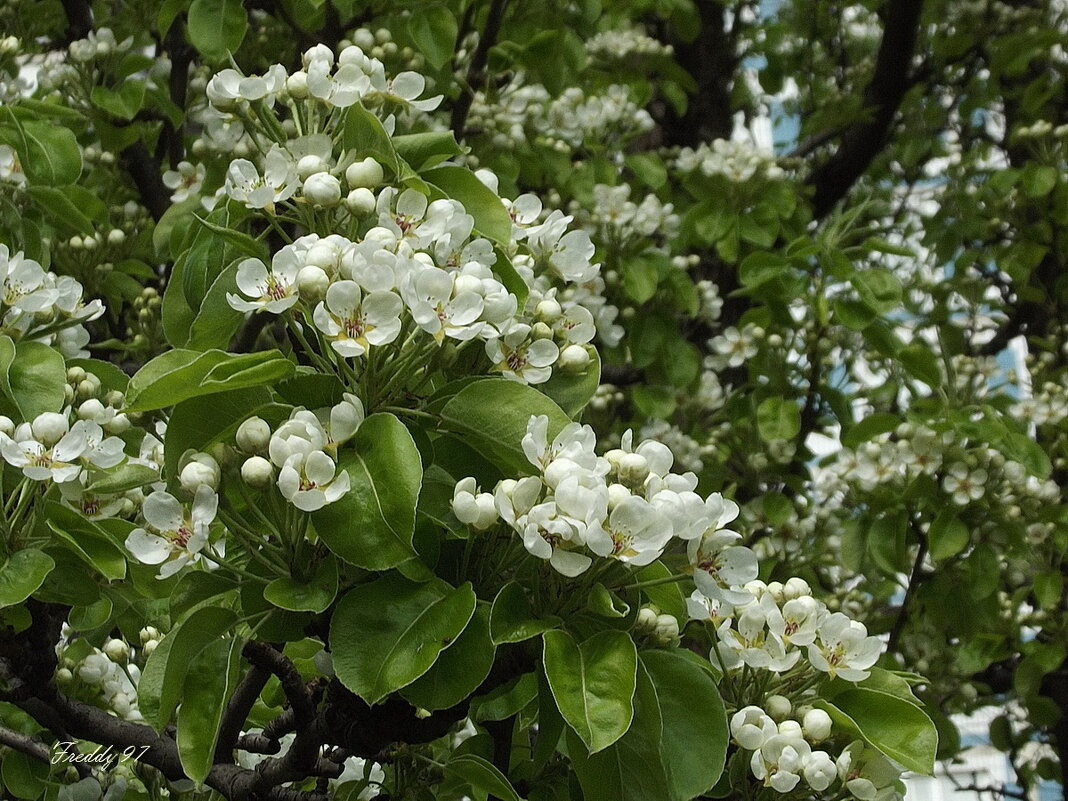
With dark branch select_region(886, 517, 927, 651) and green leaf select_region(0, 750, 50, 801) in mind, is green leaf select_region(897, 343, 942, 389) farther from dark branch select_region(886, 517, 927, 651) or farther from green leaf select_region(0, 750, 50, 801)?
green leaf select_region(0, 750, 50, 801)

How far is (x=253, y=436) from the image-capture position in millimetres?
1421

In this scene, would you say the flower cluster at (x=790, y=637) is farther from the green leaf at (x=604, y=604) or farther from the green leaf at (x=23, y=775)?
the green leaf at (x=23, y=775)

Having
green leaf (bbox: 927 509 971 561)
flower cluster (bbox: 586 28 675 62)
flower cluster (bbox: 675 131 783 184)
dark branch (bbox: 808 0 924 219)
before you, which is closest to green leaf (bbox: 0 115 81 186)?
flower cluster (bbox: 675 131 783 184)

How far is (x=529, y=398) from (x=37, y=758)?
100cm

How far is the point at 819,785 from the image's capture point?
4.92ft

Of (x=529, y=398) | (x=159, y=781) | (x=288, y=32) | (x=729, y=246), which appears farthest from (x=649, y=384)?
(x=529, y=398)

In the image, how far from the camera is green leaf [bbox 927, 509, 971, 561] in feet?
10.3

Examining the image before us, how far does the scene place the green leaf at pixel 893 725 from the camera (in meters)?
1.50

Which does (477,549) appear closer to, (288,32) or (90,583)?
(90,583)

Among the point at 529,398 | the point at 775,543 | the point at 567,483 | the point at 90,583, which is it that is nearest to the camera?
the point at 567,483

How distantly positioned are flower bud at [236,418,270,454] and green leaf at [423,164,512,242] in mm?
470

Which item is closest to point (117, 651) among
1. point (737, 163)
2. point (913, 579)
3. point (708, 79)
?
point (913, 579)

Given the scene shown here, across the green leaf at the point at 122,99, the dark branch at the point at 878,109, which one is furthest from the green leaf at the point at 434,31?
the dark branch at the point at 878,109

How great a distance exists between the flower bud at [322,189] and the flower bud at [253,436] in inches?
12.4
